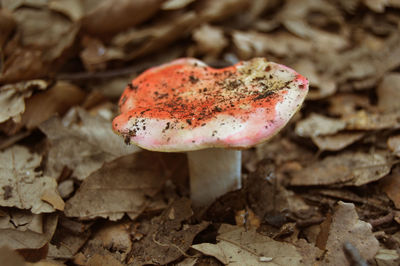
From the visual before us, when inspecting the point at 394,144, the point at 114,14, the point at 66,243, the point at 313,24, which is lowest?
the point at 66,243

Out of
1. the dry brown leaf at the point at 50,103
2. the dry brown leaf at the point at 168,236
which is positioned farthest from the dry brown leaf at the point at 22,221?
the dry brown leaf at the point at 50,103

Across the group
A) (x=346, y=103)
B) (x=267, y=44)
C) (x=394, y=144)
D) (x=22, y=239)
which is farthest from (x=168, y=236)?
(x=267, y=44)

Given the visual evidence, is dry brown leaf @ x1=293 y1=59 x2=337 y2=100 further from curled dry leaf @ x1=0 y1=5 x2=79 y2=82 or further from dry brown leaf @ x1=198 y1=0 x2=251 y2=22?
curled dry leaf @ x1=0 y1=5 x2=79 y2=82

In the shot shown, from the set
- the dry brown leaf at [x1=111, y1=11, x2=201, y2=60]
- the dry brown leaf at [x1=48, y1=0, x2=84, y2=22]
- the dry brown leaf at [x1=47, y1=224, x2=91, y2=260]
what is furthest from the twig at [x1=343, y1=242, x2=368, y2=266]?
the dry brown leaf at [x1=48, y1=0, x2=84, y2=22]

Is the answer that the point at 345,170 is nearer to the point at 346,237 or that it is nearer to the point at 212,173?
the point at 346,237

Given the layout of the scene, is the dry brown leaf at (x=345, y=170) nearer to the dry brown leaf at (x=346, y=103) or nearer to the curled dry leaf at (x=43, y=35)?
the dry brown leaf at (x=346, y=103)

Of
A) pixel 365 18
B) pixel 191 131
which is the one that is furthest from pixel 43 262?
pixel 365 18

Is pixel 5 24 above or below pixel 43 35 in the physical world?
above
